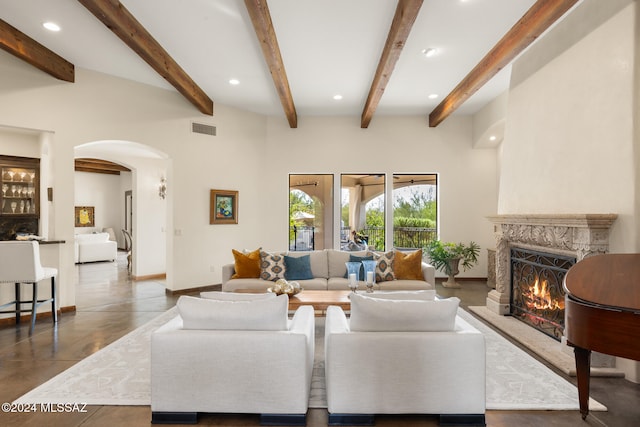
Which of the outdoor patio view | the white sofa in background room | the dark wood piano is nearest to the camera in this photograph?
the dark wood piano

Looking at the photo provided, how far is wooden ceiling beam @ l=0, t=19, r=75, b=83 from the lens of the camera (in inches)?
147

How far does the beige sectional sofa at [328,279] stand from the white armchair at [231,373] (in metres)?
2.21

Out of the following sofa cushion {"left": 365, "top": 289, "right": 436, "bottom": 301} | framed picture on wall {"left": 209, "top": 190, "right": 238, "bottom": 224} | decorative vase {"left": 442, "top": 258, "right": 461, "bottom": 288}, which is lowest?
decorative vase {"left": 442, "top": 258, "right": 461, "bottom": 288}

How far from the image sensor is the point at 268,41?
3.66 meters

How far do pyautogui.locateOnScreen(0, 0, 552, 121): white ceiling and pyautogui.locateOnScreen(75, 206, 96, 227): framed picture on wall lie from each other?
323 inches

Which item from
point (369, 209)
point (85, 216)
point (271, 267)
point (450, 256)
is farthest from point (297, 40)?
point (85, 216)

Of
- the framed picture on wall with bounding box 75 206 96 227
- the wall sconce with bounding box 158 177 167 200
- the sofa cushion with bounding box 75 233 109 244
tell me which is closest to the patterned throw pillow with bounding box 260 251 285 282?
the wall sconce with bounding box 158 177 167 200

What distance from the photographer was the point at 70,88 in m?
4.62

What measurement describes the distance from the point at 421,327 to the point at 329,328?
0.58m

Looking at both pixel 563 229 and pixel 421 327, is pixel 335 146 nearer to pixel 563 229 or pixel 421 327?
pixel 563 229

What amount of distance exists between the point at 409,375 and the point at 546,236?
8.28 feet

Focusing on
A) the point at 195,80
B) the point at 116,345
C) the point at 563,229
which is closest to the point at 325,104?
the point at 195,80

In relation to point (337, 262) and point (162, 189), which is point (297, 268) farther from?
point (162, 189)

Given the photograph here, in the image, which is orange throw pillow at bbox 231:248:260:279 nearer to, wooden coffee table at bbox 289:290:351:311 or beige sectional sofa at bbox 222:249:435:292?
beige sectional sofa at bbox 222:249:435:292
